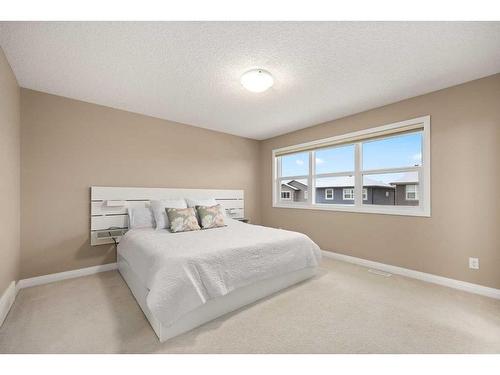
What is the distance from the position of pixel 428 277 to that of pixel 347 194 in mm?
1451

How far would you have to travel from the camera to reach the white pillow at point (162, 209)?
300 cm

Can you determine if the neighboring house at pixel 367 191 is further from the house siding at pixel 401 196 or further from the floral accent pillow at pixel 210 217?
the floral accent pillow at pixel 210 217

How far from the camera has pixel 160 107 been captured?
3.14m

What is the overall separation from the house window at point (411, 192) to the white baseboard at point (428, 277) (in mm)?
911

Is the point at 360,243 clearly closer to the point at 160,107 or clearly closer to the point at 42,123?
the point at 160,107

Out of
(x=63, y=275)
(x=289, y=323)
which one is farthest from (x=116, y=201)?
(x=289, y=323)

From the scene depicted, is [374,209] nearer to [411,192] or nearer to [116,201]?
[411,192]

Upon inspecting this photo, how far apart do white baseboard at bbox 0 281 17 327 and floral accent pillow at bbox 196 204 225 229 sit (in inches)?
74.8

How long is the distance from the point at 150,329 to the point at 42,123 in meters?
2.72

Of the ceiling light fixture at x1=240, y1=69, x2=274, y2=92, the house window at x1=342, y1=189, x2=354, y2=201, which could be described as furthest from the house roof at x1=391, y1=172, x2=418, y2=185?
the ceiling light fixture at x1=240, y1=69, x2=274, y2=92

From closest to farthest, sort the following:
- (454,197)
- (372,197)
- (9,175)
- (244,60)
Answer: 1. (244,60)
2. (9,175)
3. (454,197)
4. (372,197)

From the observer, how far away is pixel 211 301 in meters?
1.86

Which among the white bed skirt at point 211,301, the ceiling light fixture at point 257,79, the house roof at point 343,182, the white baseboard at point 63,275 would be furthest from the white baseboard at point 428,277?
the white baseboard at point 63,275

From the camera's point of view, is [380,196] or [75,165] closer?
[75,165]
